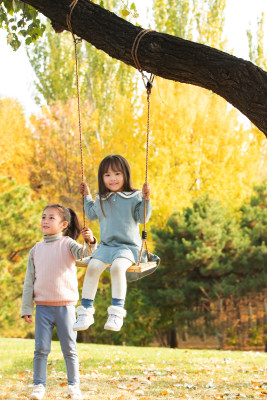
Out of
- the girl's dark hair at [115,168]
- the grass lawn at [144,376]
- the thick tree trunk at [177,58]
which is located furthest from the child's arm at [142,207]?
the grass lawn at [144,376]

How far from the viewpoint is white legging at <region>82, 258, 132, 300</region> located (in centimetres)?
338

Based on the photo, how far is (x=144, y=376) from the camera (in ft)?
19.2

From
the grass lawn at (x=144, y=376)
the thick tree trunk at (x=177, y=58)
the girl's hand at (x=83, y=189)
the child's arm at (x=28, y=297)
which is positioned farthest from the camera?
the grass lawn at (x=144, y=376)

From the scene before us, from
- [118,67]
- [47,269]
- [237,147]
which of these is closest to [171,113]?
[237,147]

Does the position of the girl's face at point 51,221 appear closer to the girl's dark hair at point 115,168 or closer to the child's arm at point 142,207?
the girl's dark hair at point 115,168

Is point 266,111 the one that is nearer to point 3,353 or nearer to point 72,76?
point 3,353

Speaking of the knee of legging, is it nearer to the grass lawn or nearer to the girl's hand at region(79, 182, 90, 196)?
the grass lawn

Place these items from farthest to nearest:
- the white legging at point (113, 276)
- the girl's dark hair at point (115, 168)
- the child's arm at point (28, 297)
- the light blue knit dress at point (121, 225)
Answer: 1. the child's arm at point (28, 297)
2. the girl's dark hair at point (115, 168)
3. the light blue knit dress at point (121, 225)
4. the white legging at point (113, 276)

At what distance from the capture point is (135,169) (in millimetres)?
13562

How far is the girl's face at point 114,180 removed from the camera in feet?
12.3

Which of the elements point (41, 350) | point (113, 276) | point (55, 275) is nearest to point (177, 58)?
point (113, 276)

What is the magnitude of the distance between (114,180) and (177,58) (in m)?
0.93

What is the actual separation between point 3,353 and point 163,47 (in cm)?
537

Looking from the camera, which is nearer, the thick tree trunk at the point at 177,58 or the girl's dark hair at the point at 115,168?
the thick tree trunk at the point at 177,58
